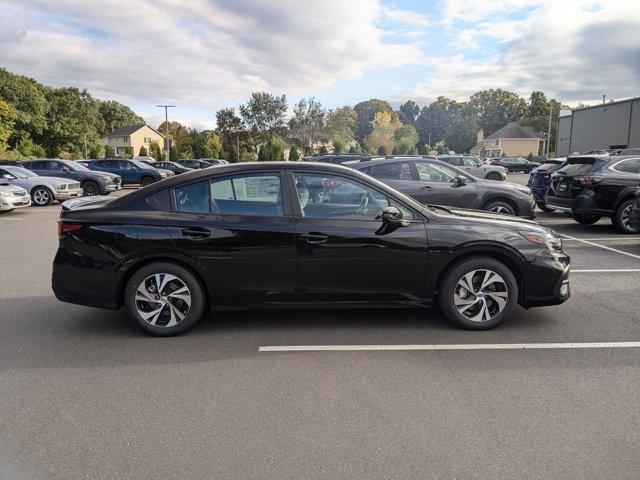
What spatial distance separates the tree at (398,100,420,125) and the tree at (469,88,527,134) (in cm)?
2689

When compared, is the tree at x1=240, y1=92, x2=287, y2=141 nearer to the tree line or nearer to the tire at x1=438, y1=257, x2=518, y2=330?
the tree line

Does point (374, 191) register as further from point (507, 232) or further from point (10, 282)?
point (10, 282)

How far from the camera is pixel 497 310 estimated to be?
501 cm

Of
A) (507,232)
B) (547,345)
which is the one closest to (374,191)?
(507,232)

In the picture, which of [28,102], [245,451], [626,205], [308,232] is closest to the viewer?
[245,451]

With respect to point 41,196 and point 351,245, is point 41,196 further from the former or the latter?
point 351,245

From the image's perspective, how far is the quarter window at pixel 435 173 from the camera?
11.0 metres

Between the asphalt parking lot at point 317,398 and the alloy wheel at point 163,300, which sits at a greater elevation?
the alloy wheel at point 163,300

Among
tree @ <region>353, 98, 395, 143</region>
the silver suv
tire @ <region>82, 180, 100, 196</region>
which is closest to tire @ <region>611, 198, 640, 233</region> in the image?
the silver suv

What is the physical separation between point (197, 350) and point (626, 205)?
10341 mm

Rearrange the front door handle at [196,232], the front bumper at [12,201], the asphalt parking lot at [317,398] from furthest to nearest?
1. the front bumper at [12,201]
2. the front door handle at [196,232]
3. the asphalt parking lot at [317,398]

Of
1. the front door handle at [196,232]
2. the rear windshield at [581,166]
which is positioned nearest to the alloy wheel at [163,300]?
the front door handle at [196,232]

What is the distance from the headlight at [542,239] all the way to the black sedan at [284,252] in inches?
0.5

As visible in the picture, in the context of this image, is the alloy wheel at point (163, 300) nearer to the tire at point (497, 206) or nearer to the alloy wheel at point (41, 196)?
the tire at point (497, 206)
